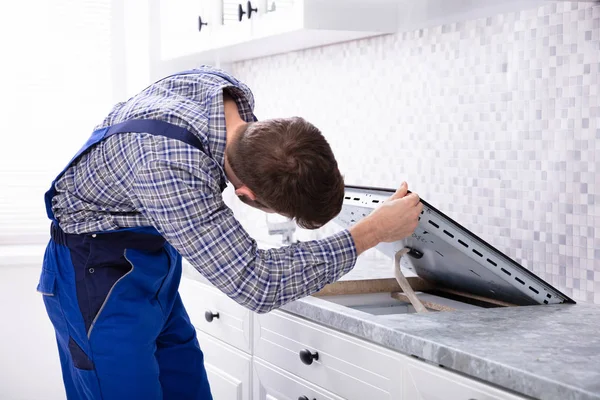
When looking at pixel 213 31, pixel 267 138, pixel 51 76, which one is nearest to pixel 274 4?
pixel 213 31

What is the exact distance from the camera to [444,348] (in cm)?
133

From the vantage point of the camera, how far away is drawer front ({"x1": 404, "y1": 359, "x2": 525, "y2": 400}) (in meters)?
1.25

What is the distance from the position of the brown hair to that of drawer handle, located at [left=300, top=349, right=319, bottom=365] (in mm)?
429

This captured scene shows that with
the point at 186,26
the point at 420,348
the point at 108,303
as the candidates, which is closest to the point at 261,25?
the point at 186,26

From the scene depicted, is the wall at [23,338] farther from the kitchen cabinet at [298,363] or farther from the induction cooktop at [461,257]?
the induction cooktop at [461,257]

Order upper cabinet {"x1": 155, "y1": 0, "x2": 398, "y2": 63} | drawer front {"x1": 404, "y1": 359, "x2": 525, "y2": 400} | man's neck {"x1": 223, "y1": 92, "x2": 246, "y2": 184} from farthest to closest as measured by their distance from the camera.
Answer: upper cabinet {"x1": 155, "y1": 0, "x2": 398, "y2": 63} → man's neck {"x1": 223, "y1": 92, "x2": 246, "y2": 184} → drawer front {"x1": 404, "y1": 359, "x2": 525, "y2": 400}

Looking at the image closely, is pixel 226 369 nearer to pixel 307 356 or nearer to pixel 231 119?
pixel 307 356

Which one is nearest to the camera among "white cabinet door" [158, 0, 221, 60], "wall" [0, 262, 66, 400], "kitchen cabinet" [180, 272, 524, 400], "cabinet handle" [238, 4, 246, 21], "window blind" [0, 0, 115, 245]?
"kitchen cabinet" [180, 272, 524, 400]

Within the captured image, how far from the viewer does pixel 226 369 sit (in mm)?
2254

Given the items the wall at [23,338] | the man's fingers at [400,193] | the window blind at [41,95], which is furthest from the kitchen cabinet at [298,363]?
the window blind at [41,95]

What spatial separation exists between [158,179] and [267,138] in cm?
21

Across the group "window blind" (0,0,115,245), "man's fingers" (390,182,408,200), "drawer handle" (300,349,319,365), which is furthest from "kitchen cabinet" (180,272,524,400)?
"window blind" (0,0,115,245)

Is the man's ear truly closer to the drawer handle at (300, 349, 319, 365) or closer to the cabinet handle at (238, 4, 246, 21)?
the drawer handle at (300, 349, 319, 365)

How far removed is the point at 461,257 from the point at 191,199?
2.08ft
